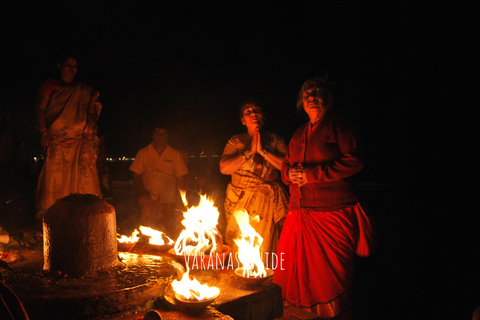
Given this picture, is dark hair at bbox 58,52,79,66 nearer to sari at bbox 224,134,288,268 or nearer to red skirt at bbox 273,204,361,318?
sari at bbox 224,134,288,268

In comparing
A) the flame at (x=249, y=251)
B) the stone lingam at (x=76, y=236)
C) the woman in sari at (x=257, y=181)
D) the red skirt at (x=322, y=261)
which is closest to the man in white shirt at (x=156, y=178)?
the woman in sari at (x=257, y=181)

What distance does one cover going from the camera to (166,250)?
164 inches

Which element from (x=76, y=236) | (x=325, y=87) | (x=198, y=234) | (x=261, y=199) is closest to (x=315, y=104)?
(x=325, y=87)

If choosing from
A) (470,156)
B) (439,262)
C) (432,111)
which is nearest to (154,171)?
(439,262)

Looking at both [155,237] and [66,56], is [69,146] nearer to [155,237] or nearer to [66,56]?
[66,56]

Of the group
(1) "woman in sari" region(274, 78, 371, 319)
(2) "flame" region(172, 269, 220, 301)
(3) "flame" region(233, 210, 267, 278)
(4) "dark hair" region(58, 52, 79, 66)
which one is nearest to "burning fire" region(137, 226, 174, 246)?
(3) "flame" region(233, 210, 267, 278)

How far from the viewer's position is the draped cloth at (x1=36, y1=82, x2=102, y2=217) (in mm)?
4574

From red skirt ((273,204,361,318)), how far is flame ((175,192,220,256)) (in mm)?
941

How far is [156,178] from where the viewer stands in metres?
6.22

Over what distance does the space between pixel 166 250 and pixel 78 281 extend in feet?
4.86

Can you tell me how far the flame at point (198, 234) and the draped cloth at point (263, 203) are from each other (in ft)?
1.66

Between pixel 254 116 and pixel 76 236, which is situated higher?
pixel 254 116

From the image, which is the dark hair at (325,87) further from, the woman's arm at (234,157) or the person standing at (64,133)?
the person standing at (64,133)

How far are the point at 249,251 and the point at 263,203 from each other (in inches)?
34.6
